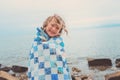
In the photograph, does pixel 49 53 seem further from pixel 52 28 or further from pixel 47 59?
pixel 52 28

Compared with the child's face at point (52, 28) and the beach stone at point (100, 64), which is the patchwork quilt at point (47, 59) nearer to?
the child's face at point (52, 28)

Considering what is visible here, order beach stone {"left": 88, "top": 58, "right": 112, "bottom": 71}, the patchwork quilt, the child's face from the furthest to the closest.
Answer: beach stone {"left": 88, "top": 58, "right": 112, "bottom": 71}
the child's face
the patchwork quilt

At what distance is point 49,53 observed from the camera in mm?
6004

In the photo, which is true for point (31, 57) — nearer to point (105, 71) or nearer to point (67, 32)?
point (67, 32)

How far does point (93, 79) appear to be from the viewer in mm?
28266

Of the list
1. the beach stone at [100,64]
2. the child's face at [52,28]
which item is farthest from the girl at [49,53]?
the beach stone at [100,64]

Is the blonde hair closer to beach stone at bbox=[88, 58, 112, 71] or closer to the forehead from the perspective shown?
the forehead

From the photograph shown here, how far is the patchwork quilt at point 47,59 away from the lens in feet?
19.5

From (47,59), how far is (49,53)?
90mm

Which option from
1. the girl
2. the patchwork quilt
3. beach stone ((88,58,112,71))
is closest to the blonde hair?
the girl

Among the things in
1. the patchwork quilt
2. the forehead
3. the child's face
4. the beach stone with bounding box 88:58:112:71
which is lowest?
the patchwork quilt

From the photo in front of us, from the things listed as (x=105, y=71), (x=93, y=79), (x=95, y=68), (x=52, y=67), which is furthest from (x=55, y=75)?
(x=95, y=68)

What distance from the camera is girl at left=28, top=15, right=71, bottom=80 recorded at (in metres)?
5.95

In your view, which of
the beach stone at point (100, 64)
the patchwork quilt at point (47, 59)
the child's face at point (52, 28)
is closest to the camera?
the patchwork quilt at point (47, 59)
